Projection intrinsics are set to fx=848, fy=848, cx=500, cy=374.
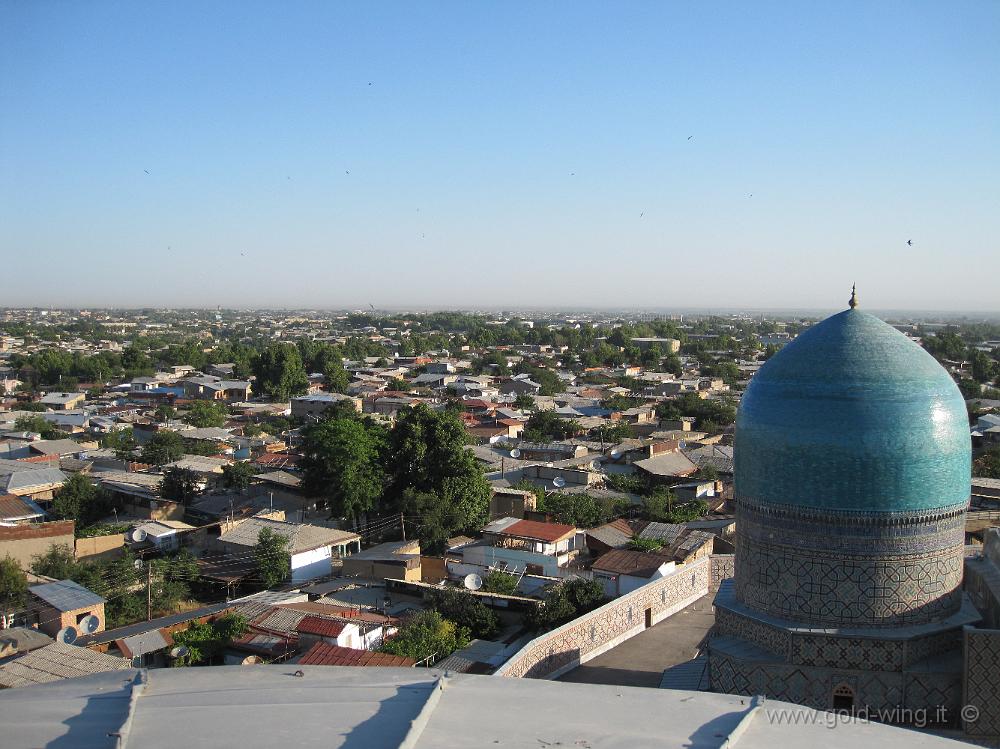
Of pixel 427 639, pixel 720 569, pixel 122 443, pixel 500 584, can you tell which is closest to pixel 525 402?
pixel 122 443

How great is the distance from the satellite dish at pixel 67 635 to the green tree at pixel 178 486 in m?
7.60

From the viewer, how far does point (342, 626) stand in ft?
35.3

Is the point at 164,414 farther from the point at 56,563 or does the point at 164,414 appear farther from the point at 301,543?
the point at 301,543

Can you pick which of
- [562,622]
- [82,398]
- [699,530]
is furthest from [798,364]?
[82,398]

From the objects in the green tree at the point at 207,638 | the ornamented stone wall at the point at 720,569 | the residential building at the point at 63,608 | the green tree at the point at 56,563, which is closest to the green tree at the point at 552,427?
the ornamented stone wall at the point at 720,569

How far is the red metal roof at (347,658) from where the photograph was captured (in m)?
9.52

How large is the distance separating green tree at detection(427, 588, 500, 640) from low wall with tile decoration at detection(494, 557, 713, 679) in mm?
1373

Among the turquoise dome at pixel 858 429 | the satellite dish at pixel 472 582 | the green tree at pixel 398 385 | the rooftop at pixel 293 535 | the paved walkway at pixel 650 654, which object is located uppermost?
the turquoise dome at pixel 858 429

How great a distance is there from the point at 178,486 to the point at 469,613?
1013cm

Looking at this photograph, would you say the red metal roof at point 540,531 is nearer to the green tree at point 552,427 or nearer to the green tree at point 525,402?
the green tree at point 552,427

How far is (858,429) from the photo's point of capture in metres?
8.86

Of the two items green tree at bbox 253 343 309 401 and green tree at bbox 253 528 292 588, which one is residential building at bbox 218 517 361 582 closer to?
green tree at bbox 253 528 292 588

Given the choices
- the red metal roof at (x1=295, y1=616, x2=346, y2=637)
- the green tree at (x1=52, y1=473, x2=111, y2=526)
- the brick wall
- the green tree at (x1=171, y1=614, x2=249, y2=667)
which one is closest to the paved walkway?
the red metal roof at (x1=295, y1=616, x2=346, y2=637)

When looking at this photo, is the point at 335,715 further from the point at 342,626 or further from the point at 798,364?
the point at 798,364
